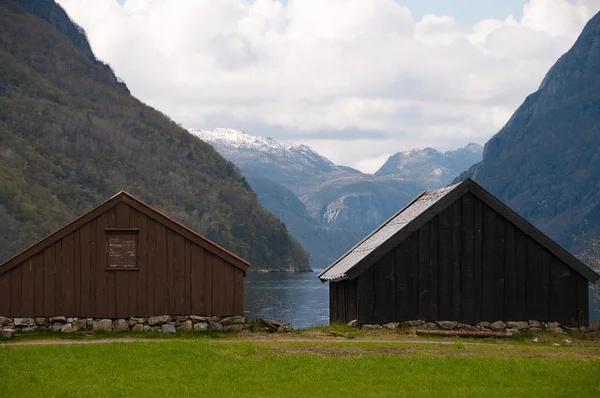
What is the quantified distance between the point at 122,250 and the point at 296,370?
1004 cm

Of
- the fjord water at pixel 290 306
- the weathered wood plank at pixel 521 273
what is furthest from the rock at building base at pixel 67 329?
the fjord water at pixel 290 306

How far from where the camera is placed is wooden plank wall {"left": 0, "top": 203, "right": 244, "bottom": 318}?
28594 millimetres

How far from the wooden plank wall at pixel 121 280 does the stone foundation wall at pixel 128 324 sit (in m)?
0.17

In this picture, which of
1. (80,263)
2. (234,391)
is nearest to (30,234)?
(80,263)

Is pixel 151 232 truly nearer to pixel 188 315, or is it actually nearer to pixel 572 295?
pixel 188 315

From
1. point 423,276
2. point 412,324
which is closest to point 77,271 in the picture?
point 412,324

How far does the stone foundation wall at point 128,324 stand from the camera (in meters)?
28.3

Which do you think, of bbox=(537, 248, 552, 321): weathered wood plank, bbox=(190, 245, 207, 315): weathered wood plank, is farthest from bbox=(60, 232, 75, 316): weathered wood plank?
bbox=(537, 248, 552, 321): weathered wood plank

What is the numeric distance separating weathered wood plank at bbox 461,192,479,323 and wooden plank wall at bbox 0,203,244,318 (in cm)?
679

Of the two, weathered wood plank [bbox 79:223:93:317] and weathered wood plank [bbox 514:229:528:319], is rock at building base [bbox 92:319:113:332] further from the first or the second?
weathered wood plank [bbox 514:229:528:319]

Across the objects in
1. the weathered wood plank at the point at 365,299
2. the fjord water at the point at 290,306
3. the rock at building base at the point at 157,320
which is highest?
the weathered wood plank at the point at 365,299

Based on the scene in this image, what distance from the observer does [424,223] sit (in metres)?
29.5

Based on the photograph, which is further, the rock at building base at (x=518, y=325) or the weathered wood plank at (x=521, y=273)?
the weathered wood plank at (x=521, y=273)

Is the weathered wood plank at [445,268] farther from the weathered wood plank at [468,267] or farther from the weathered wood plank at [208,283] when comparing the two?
the weathered wood plank at [208,283]
